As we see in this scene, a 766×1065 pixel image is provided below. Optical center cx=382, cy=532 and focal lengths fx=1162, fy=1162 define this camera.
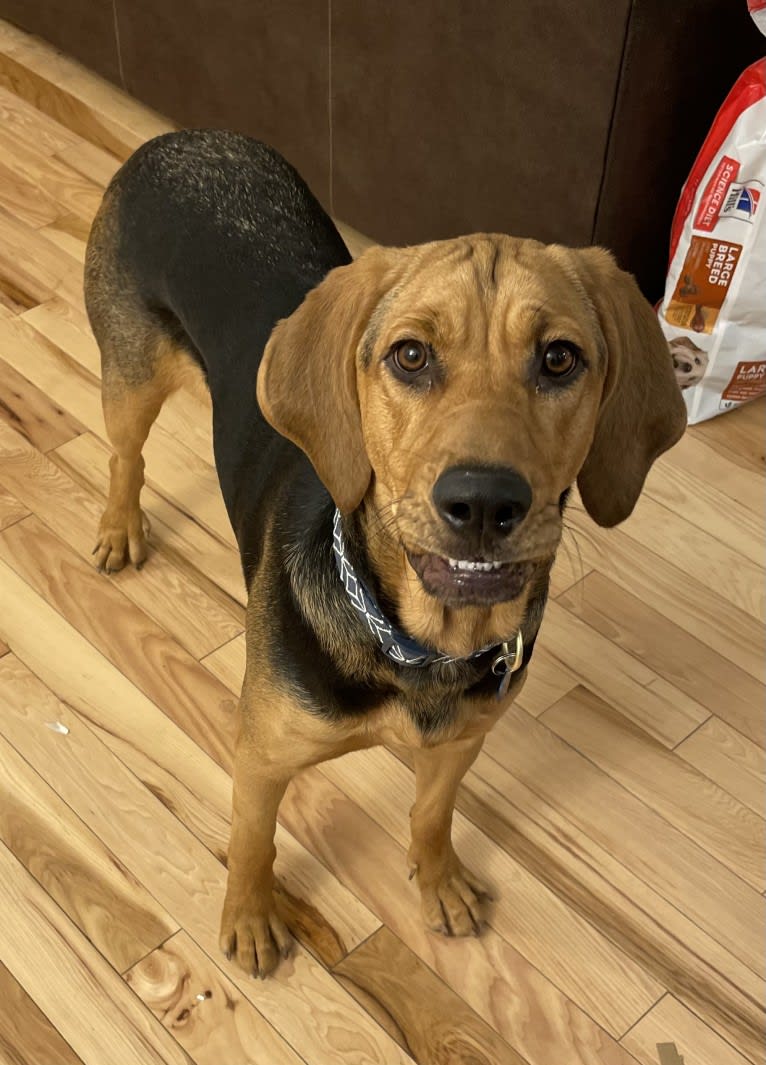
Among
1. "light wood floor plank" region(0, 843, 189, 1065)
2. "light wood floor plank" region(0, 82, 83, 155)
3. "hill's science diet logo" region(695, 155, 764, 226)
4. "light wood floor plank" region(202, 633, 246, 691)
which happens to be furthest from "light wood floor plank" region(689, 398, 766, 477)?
"light wood floor plank" region(0, 82, 83, 155)

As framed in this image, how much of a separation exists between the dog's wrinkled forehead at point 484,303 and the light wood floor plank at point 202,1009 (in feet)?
3.95

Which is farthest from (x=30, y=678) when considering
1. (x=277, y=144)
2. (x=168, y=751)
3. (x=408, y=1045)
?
(x=277, y=144)

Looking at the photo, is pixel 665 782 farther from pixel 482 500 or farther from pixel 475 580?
pixel 482 500

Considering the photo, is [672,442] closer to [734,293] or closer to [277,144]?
[734,293]

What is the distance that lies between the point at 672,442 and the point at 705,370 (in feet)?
4.98

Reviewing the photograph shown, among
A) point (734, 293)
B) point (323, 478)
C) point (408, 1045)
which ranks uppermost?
point (323, 478)

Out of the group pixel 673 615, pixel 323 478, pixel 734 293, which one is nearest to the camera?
pixel 323 478

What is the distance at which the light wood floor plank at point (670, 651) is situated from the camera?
104 inches

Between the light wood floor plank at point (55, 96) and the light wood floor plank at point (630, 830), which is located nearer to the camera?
the light wood floor plank at point (630, 830)

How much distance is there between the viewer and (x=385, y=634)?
1730 mm

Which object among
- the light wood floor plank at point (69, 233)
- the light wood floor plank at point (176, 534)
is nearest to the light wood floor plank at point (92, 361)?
the light wood floor plank at point (176, 534)

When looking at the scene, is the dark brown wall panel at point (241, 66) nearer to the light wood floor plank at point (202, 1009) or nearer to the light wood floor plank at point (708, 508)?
the light wood floor plank at point (708, 508)

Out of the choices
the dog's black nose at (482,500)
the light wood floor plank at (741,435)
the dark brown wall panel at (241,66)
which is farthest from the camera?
the dark brown wall panel at (241,66)

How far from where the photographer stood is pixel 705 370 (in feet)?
10.4
